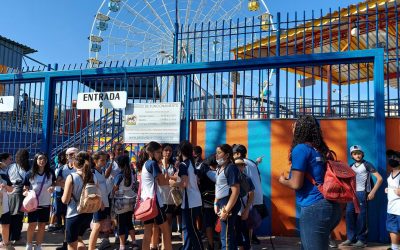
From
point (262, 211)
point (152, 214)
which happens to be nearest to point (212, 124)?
point (262, 211)

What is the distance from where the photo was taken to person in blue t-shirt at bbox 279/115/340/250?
2664mm

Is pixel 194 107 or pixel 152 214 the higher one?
pixel 194 107

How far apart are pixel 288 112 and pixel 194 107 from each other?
178cm

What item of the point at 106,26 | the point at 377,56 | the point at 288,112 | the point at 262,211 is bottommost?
the point at 262,211

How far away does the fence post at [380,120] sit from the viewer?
573 centimetres

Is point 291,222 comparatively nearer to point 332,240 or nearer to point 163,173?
point 332,240

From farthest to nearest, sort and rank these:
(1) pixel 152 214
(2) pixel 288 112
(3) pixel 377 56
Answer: (2) pixel 288 112
(3) pixel 377 56
(1) pixel 152 214

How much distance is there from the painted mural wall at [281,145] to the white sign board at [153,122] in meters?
0.39

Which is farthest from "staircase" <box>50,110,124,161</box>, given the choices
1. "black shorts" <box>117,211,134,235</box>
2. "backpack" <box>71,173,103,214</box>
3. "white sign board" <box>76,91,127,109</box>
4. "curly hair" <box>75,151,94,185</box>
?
"backpack" <box>71,173,103,214</box>

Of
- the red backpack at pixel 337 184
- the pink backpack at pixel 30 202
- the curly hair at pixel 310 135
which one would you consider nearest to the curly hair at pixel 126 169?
the pink backpack at pixel 30 202

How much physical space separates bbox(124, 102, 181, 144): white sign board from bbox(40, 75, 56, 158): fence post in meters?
1.65

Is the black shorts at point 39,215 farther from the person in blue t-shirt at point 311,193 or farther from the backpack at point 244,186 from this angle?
the person in blue t-shirt at point 311,193

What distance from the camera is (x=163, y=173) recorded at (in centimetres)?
503

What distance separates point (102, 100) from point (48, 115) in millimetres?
1315
